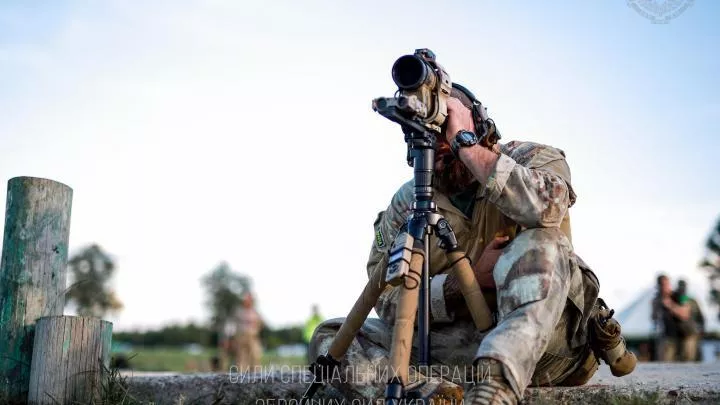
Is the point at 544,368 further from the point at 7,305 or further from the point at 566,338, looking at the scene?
the point at 7,305

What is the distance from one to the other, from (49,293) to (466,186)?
236 centimetres

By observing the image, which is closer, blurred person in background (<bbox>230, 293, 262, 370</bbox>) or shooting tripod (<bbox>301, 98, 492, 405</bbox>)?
shooting tripod (<bbox>301, 98, 492, 405</bbox>)

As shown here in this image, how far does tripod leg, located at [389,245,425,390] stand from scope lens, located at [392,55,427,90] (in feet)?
2.06

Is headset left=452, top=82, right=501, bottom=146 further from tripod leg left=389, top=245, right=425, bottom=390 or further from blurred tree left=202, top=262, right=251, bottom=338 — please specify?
blurred tree left=202, top=262, right=251, bottom=338

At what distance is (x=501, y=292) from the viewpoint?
9.93ft

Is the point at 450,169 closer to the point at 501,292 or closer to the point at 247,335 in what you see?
the point at 501,292

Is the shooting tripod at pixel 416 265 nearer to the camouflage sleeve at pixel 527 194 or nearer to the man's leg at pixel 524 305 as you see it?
the man's leg at pixel 524 305

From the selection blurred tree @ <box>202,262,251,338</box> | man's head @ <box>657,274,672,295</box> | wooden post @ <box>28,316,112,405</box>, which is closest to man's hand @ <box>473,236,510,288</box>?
wooden post @ <box>28,316,112,405</box>

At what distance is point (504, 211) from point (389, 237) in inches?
31.3

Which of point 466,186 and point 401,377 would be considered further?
point 466,186

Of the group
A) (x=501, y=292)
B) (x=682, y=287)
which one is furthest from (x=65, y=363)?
(x=682, y=287)

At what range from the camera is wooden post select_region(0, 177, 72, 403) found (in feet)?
13.5

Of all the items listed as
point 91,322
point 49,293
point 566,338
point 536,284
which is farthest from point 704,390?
point 49,293

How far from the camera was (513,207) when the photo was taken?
3.10 meters
